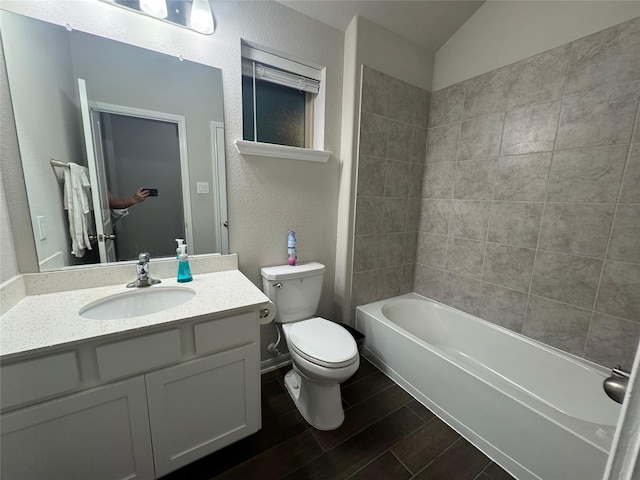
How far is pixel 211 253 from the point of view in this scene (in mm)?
1514

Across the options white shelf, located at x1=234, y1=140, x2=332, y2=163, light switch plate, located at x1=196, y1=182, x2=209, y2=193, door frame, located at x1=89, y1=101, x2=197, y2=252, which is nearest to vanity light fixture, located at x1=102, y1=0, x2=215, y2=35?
door frame, located at x1=89, y1=101, x2=197, y2=252

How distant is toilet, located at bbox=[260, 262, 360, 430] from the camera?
1.29 m

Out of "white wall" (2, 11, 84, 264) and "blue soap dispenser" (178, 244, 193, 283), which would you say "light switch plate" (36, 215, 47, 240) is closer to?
"white wall" (2, 11, 84, 264)

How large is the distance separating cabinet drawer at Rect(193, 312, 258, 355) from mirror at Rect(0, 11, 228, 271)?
1.88 feet

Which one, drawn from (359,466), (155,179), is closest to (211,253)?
(155,179)

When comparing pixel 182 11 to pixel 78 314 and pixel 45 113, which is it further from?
pixel 78 314

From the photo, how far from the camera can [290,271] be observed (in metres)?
1.62

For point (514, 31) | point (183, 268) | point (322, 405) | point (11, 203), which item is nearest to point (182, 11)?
point (11, 203)

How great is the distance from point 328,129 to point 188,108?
0.86 m

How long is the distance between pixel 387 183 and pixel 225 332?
4.94 feet

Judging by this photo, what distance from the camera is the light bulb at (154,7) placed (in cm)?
118

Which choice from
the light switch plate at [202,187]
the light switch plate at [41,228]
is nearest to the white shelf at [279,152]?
the light switch plate at [202,187]

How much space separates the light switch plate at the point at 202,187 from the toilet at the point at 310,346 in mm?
572

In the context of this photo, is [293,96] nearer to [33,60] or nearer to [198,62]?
[198,62]
